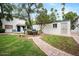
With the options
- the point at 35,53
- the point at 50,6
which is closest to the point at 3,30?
the point at 35,53

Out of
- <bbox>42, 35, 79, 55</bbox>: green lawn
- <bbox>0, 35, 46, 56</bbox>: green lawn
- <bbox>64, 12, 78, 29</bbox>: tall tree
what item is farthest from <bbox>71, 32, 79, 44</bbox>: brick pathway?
<bbox>0, 35, 46, 56</bbox>: green lawn

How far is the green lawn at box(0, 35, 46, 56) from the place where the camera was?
8.01 feet

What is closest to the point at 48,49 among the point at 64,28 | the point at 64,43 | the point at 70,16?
the point at 64,43

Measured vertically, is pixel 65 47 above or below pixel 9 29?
below

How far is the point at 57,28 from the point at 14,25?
51 centimetres

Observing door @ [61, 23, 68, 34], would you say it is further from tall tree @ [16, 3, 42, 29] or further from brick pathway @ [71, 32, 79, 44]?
tall tree @ [16, 3, 42, 29]

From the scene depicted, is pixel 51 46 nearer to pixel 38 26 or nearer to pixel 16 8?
pixel 38 26

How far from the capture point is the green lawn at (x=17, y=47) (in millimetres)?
2441

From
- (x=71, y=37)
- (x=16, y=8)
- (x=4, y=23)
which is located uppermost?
(x=16, y=8)

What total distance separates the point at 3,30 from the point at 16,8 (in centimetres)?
30

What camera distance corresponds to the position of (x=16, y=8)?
2488mm

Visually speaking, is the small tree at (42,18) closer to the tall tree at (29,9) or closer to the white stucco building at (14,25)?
the tall tree at (29,9)

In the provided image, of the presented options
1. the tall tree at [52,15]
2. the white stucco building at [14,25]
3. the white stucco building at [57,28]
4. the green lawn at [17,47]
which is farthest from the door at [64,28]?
the white stucco building at [14,25]

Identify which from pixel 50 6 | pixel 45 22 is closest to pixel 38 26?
pixel 45 22
